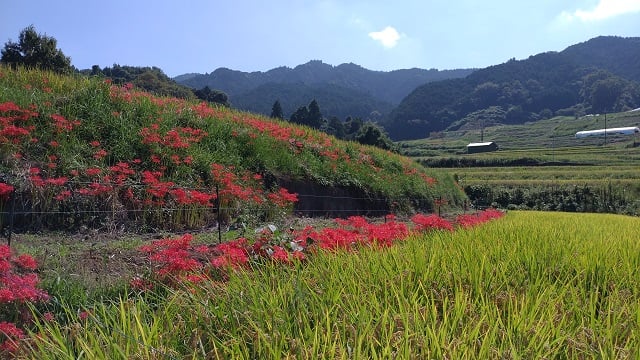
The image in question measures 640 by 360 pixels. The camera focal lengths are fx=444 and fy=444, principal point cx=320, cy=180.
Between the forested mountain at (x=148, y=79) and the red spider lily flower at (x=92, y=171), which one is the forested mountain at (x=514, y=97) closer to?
the forested mountain at (x=148, y=79)

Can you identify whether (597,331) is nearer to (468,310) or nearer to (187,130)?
(468,310)

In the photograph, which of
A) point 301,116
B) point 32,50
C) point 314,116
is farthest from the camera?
point 301,116

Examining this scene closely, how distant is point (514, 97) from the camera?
16150cm

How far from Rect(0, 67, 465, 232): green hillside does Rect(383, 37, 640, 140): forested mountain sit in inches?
5517

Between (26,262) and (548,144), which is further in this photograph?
(548,144)

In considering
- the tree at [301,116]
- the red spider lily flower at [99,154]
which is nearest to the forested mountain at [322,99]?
the tree at [301,116]

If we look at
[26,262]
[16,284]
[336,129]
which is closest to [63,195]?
[26,262]

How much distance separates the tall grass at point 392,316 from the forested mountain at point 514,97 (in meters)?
147

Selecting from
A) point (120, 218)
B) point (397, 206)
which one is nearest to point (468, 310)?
point (120, 218)

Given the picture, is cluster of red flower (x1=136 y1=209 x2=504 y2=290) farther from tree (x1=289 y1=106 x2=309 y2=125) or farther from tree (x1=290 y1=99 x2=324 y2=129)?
tree (x1=289 y1=106 x2=309 y2=125)

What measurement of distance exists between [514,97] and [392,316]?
580 feet

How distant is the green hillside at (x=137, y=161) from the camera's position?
5.97 m

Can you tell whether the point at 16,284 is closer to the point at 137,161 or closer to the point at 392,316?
the point at 392,316

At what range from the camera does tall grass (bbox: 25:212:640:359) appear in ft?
5.88
